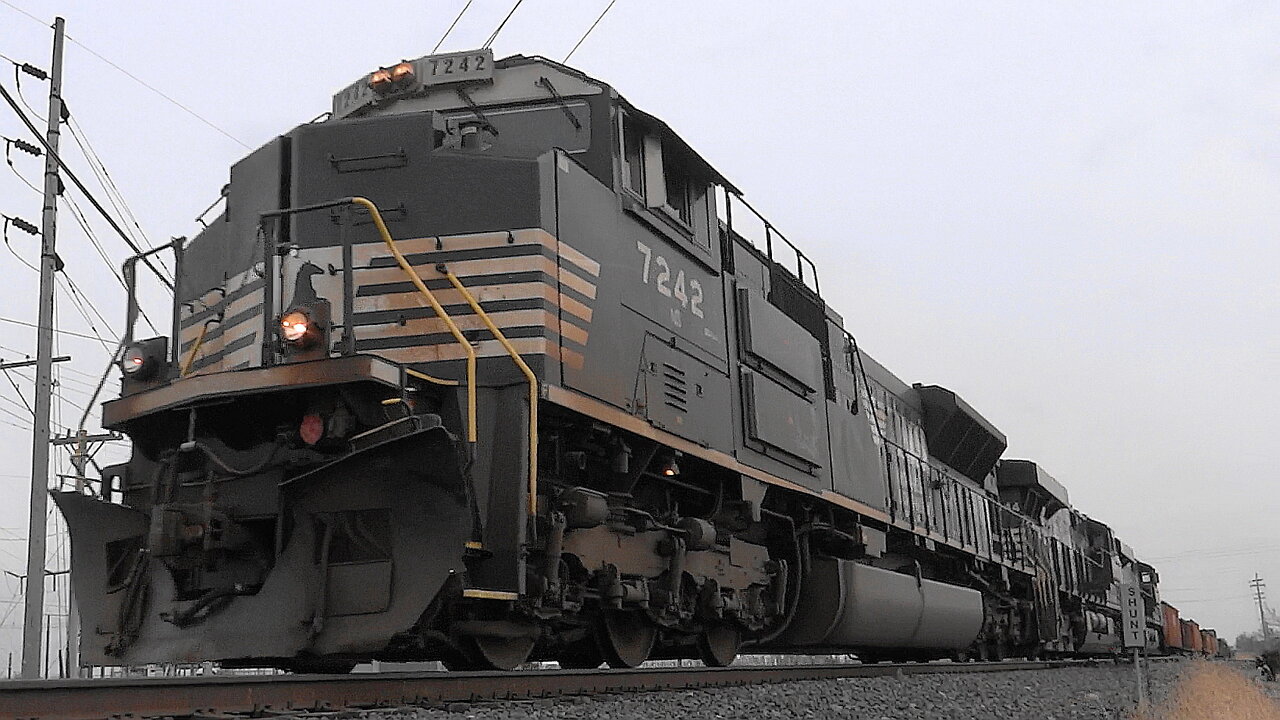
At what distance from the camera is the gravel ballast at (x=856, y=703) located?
198 inches

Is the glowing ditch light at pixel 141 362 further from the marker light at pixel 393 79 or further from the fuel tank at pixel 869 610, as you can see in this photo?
the fuel tank at pixel 869 610

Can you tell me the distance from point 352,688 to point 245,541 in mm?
1006

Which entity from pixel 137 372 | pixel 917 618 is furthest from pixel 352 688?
pixel 917 618

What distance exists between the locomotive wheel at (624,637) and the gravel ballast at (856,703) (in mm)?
727

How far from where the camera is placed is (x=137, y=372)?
6109mm

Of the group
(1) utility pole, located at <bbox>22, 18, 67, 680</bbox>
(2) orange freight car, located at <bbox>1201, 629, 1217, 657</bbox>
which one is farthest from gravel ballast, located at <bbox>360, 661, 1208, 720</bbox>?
(2) orange freight car, located at <bbox>1201, 629, 1217, 657</bbox>

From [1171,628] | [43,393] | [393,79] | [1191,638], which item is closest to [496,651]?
[393,79]

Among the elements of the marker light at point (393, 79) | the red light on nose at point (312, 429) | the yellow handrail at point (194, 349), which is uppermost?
the marker light at point (393, 79)

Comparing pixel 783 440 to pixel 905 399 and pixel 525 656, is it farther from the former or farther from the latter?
pixel 905 399

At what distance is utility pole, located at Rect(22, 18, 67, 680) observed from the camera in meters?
14.0

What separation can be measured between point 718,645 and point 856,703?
1831 millimetres

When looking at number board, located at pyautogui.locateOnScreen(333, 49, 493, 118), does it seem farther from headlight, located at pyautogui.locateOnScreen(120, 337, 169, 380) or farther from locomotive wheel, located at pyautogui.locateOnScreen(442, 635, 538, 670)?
locomotive wheel, located at pyautogui.locateOnScreen(442, 635, 538, 670)

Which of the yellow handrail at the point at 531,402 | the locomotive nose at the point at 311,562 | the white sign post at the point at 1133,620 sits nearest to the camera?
the locomotive nose at the point at 311,562

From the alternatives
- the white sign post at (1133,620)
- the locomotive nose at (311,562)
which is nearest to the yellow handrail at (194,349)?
the locomotive nose at (311,562)
